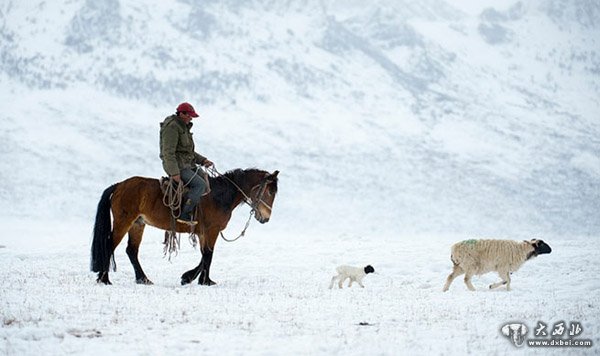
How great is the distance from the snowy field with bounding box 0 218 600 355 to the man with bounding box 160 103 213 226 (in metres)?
1.82

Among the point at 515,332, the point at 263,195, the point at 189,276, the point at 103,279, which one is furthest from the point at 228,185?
the point at 515,332

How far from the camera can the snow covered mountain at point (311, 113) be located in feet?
217

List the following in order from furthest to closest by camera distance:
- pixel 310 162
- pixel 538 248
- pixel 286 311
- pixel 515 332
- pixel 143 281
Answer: pixel 310 162 → pixel 538 248 → pixel 143 281 → pixel 286 311 → pixel 515 332

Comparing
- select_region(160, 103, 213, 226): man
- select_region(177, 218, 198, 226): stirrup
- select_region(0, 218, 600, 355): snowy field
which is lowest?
select_region(0, 218, 600, 355): snowy field

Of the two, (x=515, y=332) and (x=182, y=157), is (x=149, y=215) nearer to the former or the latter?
(x=182, y=157)

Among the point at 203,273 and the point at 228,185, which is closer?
the point at 203,273

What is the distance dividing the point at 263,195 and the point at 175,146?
86.9 inches

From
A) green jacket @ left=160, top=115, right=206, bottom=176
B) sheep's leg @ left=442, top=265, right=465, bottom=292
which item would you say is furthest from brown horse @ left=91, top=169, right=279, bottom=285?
sheep's leg @ left=442, top=265, right=465, bottom=292

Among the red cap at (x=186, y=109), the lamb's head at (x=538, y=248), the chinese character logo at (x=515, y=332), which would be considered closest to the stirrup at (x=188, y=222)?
the red cap at (x=186, y=109)

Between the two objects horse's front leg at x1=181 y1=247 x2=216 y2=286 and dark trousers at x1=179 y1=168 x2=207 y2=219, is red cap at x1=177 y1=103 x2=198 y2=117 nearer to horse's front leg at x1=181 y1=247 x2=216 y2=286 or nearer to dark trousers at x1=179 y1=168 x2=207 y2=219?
dark trousers at x1=179 y1=168 x2=207 y2=219

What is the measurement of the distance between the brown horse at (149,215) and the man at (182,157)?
1.13 feet

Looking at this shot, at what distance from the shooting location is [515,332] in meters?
7.01

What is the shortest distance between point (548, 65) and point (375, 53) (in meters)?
56.9

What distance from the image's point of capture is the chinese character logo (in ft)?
22.1
